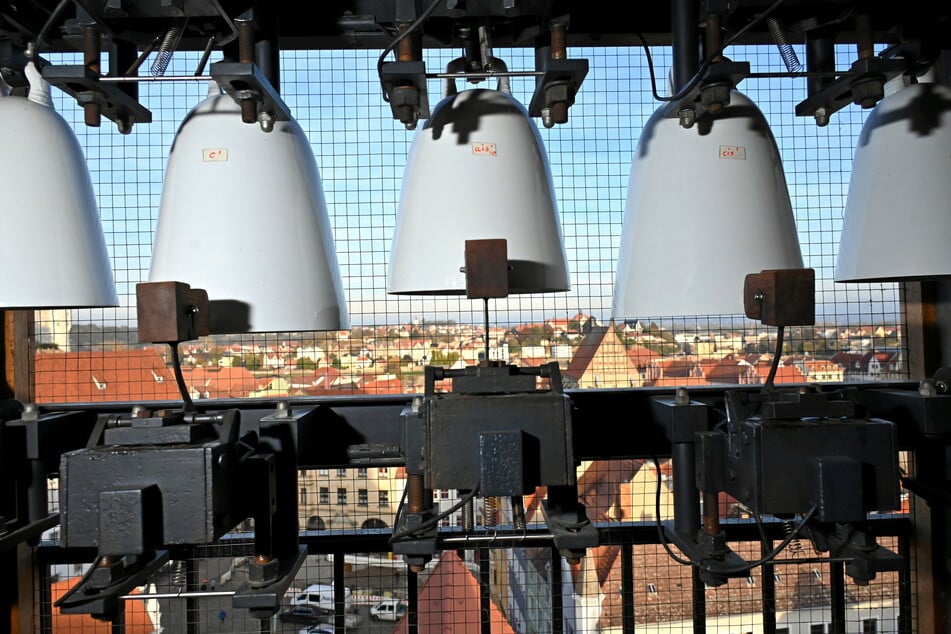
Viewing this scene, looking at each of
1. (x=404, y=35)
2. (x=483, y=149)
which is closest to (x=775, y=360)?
(x=483, y=149)

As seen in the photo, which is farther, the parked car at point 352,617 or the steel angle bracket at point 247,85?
the parked car at point 352,617

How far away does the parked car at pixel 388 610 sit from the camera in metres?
1.58

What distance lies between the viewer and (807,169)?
65.6 inches

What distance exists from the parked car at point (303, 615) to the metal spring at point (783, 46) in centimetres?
168

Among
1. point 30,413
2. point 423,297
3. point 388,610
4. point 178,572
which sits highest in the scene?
point 423,297

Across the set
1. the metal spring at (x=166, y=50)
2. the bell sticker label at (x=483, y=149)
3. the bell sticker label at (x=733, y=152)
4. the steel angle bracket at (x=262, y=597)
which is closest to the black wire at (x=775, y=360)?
the bell sticker label at (x=733, y=152)

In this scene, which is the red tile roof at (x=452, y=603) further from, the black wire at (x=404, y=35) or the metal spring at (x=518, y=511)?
the black wire at (x=404, y=35)

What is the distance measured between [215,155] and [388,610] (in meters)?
1.28

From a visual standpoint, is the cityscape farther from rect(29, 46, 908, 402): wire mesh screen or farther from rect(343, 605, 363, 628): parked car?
rect(343, 605, 363, 628): parked car

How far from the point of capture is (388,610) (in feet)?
5.26

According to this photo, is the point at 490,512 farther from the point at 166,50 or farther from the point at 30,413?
the point at 166,50

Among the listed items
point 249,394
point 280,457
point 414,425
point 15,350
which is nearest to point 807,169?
point 414,425

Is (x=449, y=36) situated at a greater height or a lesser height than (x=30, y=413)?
greater

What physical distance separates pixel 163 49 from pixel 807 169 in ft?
5.37
